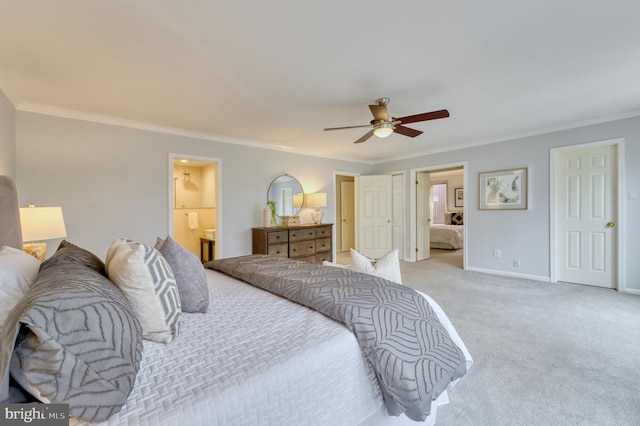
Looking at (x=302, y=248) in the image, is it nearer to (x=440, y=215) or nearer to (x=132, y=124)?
(x=132, y=124)

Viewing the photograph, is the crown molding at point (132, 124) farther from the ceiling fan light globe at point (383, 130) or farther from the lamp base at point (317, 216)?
the ceiling fan light globe at point (383, 130)

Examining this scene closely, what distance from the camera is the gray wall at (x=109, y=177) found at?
2.97m

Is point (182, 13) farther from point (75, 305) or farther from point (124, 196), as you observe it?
point (124, 196)

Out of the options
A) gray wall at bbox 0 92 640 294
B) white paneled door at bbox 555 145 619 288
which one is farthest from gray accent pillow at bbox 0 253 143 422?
white paneled door at bbox 555 145 619 288

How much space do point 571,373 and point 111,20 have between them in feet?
12.6

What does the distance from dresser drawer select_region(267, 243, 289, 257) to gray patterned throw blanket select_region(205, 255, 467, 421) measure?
260 centimetres

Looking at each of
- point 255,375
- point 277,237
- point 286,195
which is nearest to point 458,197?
point 286,195

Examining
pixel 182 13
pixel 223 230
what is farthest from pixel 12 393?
pixel 223 230

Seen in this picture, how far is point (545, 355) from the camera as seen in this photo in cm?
219

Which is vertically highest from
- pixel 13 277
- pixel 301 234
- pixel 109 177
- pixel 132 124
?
pixel 132 124

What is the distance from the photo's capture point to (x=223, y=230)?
168 inches

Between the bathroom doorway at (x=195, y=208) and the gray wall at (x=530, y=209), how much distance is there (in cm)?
476

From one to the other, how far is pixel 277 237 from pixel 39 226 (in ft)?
8.77

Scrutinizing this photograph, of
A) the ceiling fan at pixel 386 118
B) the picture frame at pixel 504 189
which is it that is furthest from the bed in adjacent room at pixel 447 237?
the ceiling fan at pixel 386 118
